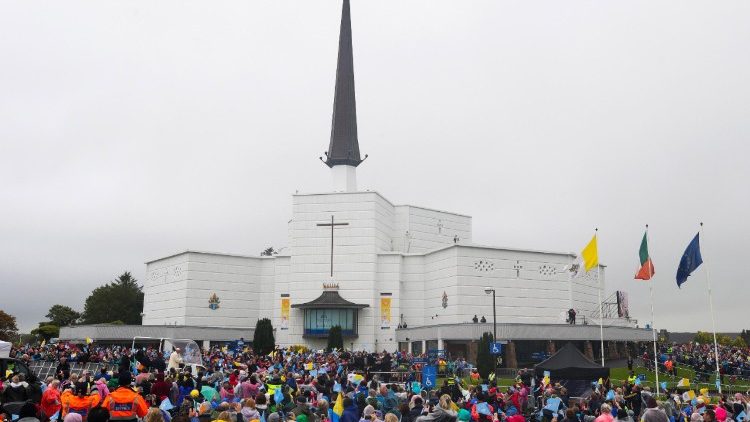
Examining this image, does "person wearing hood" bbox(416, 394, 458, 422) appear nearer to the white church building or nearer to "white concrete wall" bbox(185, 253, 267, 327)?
the white church building

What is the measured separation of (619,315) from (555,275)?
9.13 metres

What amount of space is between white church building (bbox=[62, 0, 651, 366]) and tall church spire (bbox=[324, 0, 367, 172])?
7931 mm

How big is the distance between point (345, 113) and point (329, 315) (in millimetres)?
25083

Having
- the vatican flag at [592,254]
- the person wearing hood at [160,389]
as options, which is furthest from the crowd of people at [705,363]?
the person wearing hood at [160,389]

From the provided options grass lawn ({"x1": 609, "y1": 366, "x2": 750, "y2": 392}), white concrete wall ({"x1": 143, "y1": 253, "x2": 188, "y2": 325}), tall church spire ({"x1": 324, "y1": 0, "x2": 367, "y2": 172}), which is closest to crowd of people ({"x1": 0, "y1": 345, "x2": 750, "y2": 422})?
grass lawn ({"x1": 609, "y1": 366, "x2": 750, "y2": 392})

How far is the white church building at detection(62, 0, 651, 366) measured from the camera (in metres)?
62.3

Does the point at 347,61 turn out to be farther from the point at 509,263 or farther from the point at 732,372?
the point at 732,372

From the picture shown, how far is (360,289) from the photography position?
67.6m

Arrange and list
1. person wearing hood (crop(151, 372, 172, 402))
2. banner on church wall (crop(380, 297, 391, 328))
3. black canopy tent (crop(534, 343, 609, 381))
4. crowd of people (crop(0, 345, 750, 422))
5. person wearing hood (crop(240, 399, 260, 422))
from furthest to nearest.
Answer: banner on church wall (crop(380, 297, 391, 328)) < black canopy tent (crop(534, 343, 609, 381)) < person wearing hood (crop(151, 372, 172, 402)) < person wearing hood (crop(240, 399, 260, 422)) < crowd of people (crop(0, 345, 750, 422))

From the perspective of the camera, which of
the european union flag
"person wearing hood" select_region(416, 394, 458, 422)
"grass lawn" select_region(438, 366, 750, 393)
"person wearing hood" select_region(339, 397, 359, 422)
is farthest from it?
"grass lawn" select_region(438, 366, 750, 393)

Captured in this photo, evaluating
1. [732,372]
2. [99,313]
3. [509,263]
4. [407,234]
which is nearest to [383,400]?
[732,372]

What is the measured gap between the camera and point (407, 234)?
75.9 metres

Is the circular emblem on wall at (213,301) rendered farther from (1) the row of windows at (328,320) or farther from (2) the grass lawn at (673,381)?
(2) the grass lawn at (673,381)

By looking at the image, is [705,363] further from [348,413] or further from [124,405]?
[124,405]
